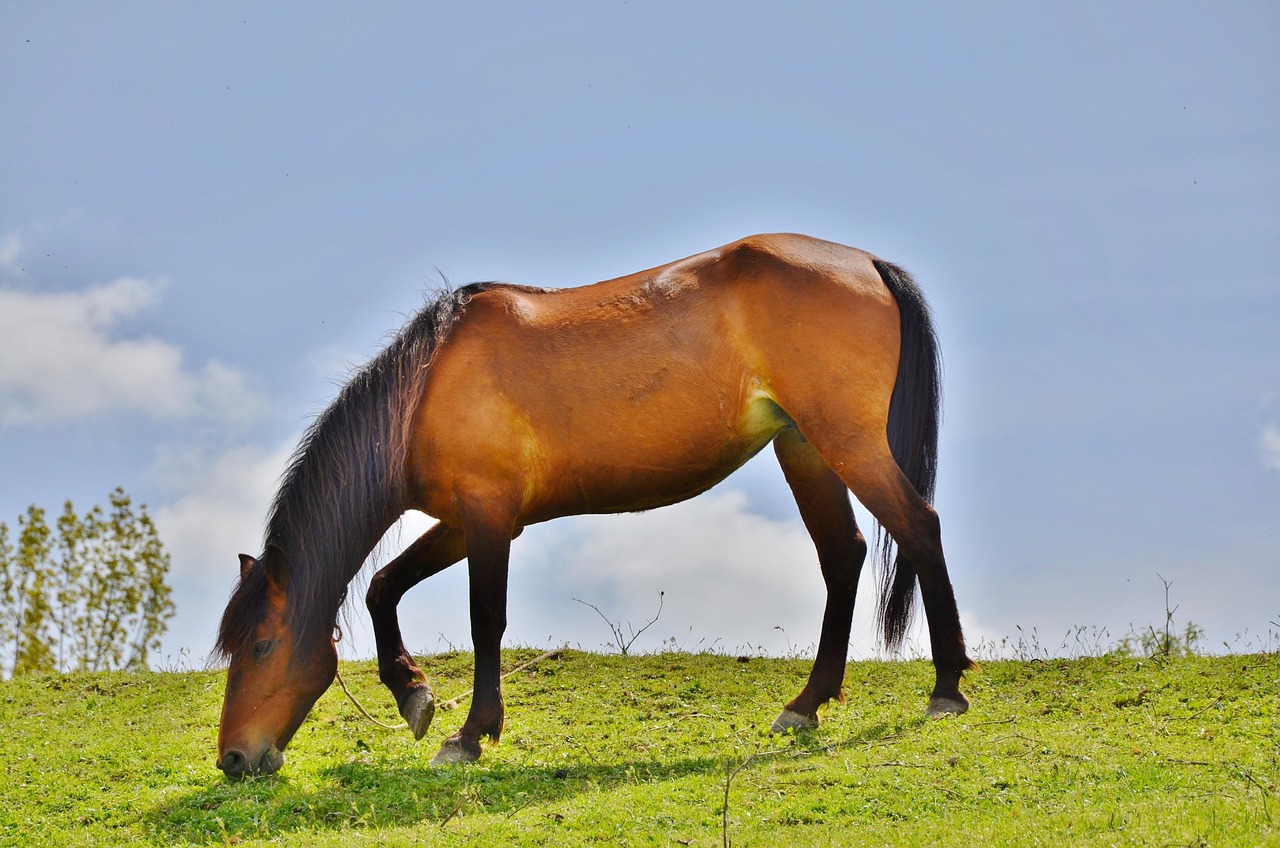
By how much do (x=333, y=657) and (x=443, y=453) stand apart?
1.40m

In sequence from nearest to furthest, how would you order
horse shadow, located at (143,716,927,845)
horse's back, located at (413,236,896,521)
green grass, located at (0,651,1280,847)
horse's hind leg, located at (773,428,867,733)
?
1. green grass, located at (0,651,1280,847)
2. horse shadow, located at (143,716,927,845)
3. horse's back, located at (413,236,896,521)
4. horse's hind leg, located at (773,428,867,733)

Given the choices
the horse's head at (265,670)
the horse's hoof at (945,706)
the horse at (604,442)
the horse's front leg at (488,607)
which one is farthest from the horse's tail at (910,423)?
the horse's head at (265,670)

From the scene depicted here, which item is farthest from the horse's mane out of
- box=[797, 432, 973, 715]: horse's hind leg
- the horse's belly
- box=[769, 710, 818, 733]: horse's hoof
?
box=[769, 710, 818, 733]: horse's hoof

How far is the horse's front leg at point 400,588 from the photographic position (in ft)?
25.1

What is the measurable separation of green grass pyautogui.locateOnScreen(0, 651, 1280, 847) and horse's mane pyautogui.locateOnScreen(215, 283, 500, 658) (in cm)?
100

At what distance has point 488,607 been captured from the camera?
7.05 meters

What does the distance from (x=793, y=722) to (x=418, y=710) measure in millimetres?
2376

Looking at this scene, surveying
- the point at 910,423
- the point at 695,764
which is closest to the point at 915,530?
the point at 910,423

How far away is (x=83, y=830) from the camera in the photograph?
636 centimetres

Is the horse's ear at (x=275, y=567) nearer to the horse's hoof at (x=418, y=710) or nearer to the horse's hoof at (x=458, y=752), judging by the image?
the horse's hoof at (x=418, y=710)

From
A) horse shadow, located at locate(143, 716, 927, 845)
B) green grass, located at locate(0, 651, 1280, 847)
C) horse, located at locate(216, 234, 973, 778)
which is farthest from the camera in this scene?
horse, located at locate(216, 234, 973, 778)

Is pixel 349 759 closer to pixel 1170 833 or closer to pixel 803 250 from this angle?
pixel 803 250

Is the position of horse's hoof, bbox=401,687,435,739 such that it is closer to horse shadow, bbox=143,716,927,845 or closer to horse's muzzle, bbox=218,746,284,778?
horse shadow, bbox=143,716,927,845

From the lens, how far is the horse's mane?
274 inches
